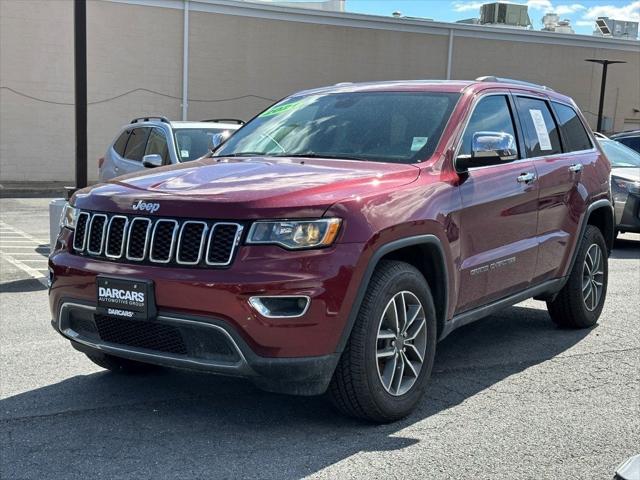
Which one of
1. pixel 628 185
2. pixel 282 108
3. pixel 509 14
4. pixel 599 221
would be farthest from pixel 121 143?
pixel 509 14

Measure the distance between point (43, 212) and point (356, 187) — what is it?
13437 millimetres

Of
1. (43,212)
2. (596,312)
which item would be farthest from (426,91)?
(43,212)

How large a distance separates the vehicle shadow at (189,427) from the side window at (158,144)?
5.26m

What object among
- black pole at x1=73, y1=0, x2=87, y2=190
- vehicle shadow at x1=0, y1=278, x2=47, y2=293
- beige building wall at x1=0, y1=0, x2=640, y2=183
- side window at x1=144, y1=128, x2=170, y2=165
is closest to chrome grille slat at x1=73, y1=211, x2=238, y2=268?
vehicle shadow at x1=0, y1=278, x2=47, y2=293

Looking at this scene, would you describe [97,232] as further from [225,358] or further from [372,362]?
[372,362]

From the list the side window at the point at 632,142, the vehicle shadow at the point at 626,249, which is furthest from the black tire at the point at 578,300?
the side window at the point at 632,142

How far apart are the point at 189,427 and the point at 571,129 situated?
13.4 feet

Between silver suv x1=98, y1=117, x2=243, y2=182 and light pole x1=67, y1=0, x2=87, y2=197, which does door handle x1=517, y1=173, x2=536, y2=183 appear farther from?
light pole x1=67, y1=0, x2=87, y2=197

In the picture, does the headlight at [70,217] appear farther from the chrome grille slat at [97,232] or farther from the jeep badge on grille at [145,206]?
the jeep badge on grille at [145,206]

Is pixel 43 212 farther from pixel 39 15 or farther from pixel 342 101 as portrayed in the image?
pixel 342 101

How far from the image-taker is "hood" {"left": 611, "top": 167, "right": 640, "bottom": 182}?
11422mm

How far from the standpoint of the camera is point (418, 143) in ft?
→ 15.5

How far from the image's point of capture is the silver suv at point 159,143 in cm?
992

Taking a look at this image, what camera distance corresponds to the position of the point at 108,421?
166 inches
